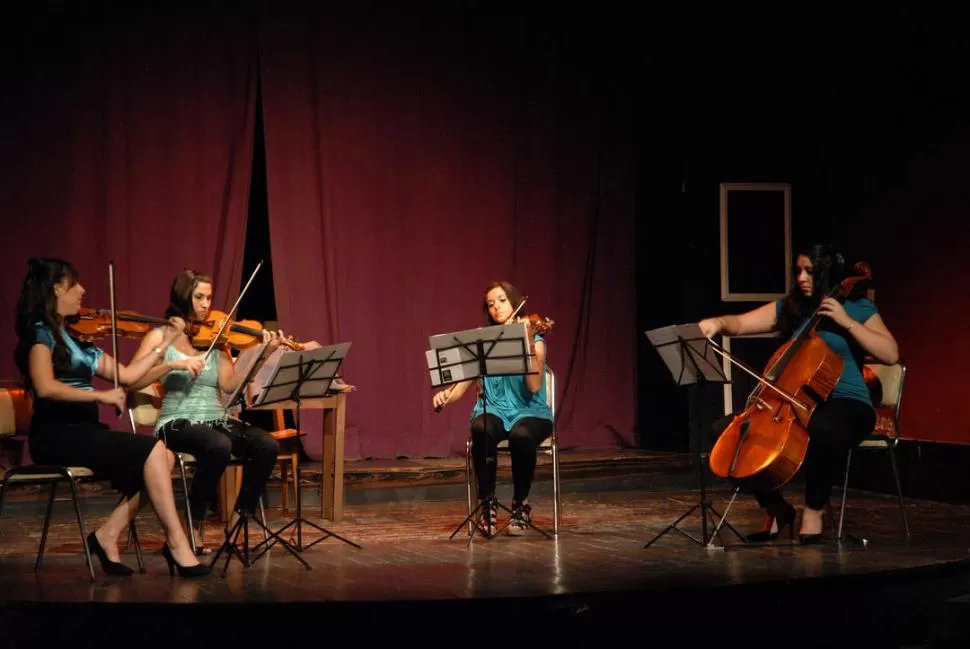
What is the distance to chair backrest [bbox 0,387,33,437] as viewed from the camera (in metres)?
4.39

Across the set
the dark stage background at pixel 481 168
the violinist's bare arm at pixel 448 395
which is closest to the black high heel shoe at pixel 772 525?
the violinist's bare arm at pixel 448 395

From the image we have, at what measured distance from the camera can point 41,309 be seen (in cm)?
414

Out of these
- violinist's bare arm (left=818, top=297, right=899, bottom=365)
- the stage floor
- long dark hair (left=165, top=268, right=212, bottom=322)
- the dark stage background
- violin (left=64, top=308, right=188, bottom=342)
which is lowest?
the stage floor

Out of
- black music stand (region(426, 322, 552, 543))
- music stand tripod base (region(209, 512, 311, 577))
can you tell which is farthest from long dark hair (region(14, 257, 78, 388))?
black music stand (region(426, 322, 552, 543))

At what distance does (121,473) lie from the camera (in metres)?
4.28

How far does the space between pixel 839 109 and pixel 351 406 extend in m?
3.37

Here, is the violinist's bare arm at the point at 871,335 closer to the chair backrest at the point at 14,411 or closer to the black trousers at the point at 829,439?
the black trousers at the point at 829,439

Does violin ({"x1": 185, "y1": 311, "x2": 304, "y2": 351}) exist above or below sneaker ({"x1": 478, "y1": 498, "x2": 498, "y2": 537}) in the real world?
above

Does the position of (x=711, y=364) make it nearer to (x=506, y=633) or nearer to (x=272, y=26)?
(x=506, y=633)

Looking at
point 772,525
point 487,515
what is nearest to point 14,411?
point 487,515

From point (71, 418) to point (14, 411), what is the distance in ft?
1.43

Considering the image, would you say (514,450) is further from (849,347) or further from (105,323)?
(105,323)

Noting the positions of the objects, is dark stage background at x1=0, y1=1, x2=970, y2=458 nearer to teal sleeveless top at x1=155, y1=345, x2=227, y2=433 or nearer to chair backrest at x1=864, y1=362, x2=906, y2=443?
chair backrest at x1=864, y1=362, x2=906, y2=443

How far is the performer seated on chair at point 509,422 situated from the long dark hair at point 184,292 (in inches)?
42.1
